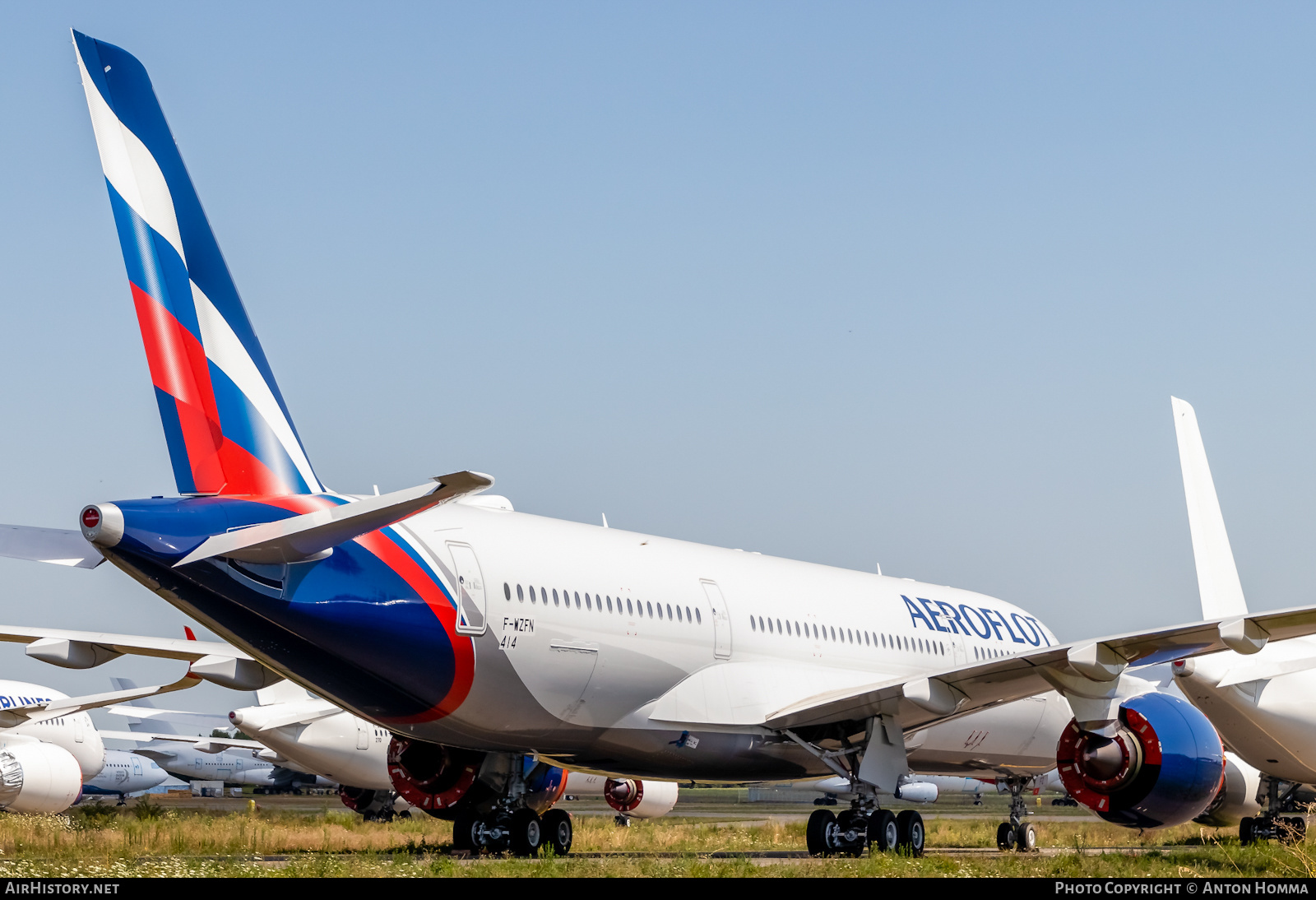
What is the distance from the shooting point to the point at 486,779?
1638 cm

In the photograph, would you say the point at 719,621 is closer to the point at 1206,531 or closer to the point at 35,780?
the point at 1206,531

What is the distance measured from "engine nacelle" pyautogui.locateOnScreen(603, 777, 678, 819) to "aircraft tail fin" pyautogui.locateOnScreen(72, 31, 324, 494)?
15955 mm

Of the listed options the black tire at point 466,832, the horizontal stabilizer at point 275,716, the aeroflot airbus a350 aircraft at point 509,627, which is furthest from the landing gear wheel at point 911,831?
the horizontal stabilizer at point 275,716

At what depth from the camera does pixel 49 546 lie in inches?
449

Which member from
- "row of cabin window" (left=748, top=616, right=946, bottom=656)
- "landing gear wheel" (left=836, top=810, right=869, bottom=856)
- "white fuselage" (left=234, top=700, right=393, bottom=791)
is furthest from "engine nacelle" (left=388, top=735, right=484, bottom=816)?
"white fuselage" (left=234, top=700, right=393, bottom=791)

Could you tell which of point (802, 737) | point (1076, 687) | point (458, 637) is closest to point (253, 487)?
point (458, 637)

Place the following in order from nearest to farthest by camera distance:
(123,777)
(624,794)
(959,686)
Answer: (959,686), (624,794), (123,777)

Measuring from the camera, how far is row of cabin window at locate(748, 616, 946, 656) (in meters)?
17.2

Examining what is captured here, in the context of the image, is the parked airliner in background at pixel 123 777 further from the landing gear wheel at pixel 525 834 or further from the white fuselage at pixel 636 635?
the white fuselage at pixel 636 635

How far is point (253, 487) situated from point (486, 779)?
5483mm

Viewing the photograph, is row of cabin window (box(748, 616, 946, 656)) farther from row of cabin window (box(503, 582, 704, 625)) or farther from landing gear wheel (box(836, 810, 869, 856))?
landing gear wheel (box(836, 810, 869, 856))

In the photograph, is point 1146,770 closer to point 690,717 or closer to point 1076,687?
point 1076,687

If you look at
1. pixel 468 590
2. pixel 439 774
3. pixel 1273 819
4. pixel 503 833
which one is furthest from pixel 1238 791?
pixel 468 590

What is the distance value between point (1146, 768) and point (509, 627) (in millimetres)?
7834
